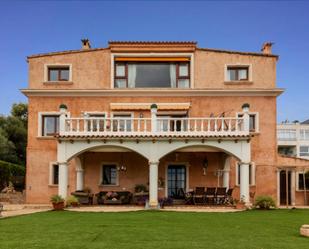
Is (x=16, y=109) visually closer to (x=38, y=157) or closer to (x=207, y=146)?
(x=38, y=157)

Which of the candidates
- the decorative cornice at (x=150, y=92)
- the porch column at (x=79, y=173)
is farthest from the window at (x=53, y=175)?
the decorative cornice at (x=150, y=92)

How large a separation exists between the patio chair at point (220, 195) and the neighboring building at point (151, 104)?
208 centimetres

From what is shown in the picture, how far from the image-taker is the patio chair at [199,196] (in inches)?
837

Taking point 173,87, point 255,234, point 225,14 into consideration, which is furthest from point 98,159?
point 255,234

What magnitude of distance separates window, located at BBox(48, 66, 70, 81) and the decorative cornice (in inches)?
50.0

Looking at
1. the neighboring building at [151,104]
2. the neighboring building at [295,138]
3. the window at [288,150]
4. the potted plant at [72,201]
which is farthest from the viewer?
the window at [288,150]

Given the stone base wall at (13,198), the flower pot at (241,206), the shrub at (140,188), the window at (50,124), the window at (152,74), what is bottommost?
the stone base wall at (13,198)

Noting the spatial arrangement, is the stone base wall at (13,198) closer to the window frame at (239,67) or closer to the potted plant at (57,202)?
the potted plant at (57,202)

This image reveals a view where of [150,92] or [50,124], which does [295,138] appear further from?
[50,124]

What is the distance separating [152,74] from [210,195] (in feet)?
28.9

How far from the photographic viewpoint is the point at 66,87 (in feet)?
83.3

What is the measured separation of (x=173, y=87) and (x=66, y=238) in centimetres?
1621

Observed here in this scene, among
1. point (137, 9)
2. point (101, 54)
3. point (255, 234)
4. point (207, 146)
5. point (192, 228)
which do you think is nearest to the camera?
point (255, 234)

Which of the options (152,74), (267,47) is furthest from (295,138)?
(152,74)
